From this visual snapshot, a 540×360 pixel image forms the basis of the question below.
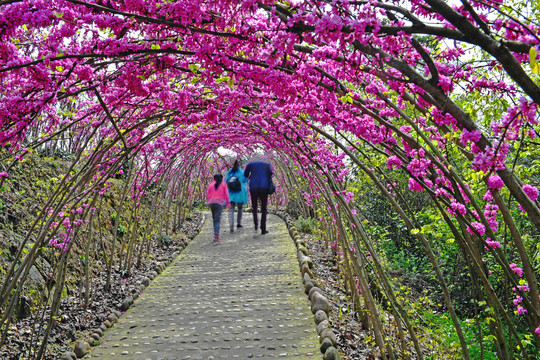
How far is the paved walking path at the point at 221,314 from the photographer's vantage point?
4.19 metres

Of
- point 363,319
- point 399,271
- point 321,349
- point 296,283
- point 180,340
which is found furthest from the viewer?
point 399,271

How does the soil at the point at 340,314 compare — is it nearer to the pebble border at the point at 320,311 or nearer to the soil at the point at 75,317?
the pebble border at the point at 320,311

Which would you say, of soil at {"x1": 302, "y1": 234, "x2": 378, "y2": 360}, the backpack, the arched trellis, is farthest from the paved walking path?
the backpack

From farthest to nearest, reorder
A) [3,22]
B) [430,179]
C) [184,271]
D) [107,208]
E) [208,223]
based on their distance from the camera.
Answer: [208,223] < [107,208] < [184,271] < [430,179] < [3,22]

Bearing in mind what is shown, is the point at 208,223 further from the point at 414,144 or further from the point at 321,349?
the point at 414,144

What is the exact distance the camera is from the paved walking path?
419 centimetres

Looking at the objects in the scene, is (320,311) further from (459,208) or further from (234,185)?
(234,185)

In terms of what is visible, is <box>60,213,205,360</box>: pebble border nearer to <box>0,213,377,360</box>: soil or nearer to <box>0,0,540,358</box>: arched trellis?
<box>0,213,377,360</box>: soil

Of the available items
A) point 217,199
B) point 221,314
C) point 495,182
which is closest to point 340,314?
point 221,314

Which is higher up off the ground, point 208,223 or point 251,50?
point 251,50

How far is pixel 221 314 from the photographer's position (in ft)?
17.1

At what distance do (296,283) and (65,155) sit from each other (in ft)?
24.6

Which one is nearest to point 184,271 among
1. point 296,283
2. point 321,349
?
point 296,283

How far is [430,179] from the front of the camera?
129 inches
